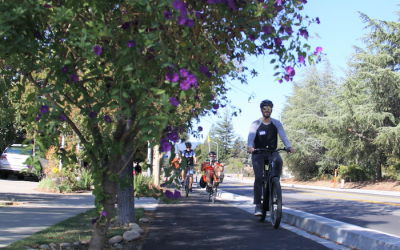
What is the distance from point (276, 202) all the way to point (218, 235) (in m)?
1.11

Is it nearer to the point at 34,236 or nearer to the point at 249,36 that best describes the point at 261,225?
the point at 34,236

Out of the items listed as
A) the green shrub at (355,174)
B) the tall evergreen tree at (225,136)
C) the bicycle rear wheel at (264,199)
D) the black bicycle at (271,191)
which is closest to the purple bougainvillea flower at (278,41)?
the black bicycle at (271,191)

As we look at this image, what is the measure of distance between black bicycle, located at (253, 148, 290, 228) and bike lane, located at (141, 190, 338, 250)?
241 mm

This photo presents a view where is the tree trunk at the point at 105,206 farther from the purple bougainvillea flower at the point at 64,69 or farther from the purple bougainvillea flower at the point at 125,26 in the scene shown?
Answer: the purple bougainvillea flower at the point at 125,26

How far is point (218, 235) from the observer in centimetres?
593

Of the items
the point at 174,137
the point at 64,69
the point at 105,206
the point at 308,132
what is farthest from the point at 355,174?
the point at 64,69

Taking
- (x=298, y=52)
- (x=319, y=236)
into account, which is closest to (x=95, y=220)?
(x=298, y=52)

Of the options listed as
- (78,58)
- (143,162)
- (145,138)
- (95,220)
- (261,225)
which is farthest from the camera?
(261,225)

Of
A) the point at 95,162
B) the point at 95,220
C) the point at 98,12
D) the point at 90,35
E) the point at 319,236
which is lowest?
the point at 319,236

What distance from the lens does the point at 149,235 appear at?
19.2 ft

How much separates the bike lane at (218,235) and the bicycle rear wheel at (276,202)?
0.16 metres

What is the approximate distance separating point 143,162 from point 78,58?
1.31 metres

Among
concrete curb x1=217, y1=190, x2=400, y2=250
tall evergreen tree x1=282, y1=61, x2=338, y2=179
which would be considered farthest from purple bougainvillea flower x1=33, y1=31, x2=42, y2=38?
tall evergreen tree x1=282, y1=61, x2=338, y2=179

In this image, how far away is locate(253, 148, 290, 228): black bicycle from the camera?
6.27m
